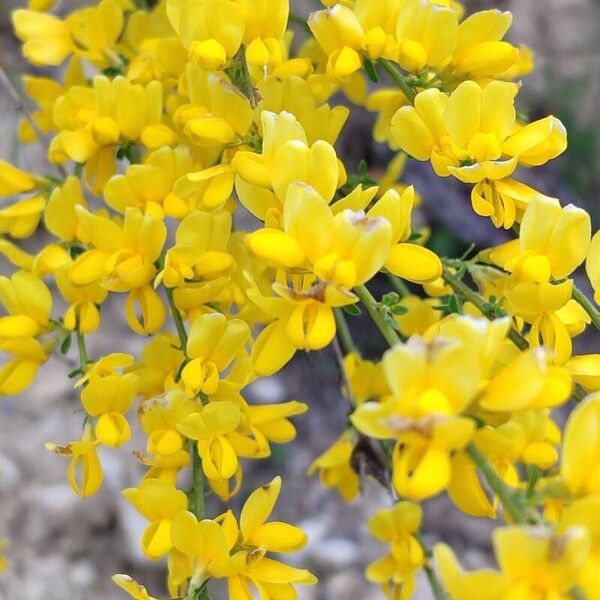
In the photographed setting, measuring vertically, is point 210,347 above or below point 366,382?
above

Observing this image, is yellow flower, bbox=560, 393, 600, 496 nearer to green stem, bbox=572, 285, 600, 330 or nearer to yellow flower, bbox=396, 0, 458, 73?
green stem, bbox=572, 285, 600, 330

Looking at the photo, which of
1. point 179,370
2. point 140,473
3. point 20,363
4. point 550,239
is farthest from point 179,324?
point 140,473

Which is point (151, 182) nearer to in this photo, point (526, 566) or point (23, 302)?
point (23, 302)

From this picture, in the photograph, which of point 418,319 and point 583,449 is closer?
point 583,449

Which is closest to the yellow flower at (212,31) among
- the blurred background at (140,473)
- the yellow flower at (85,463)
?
the yellow flower at (85,463)

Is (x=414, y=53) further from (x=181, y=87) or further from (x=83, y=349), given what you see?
(x=83, y=349)

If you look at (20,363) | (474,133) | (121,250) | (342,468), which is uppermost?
(474,133)

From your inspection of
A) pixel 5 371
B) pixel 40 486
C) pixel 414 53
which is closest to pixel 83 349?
pixel 5 371
